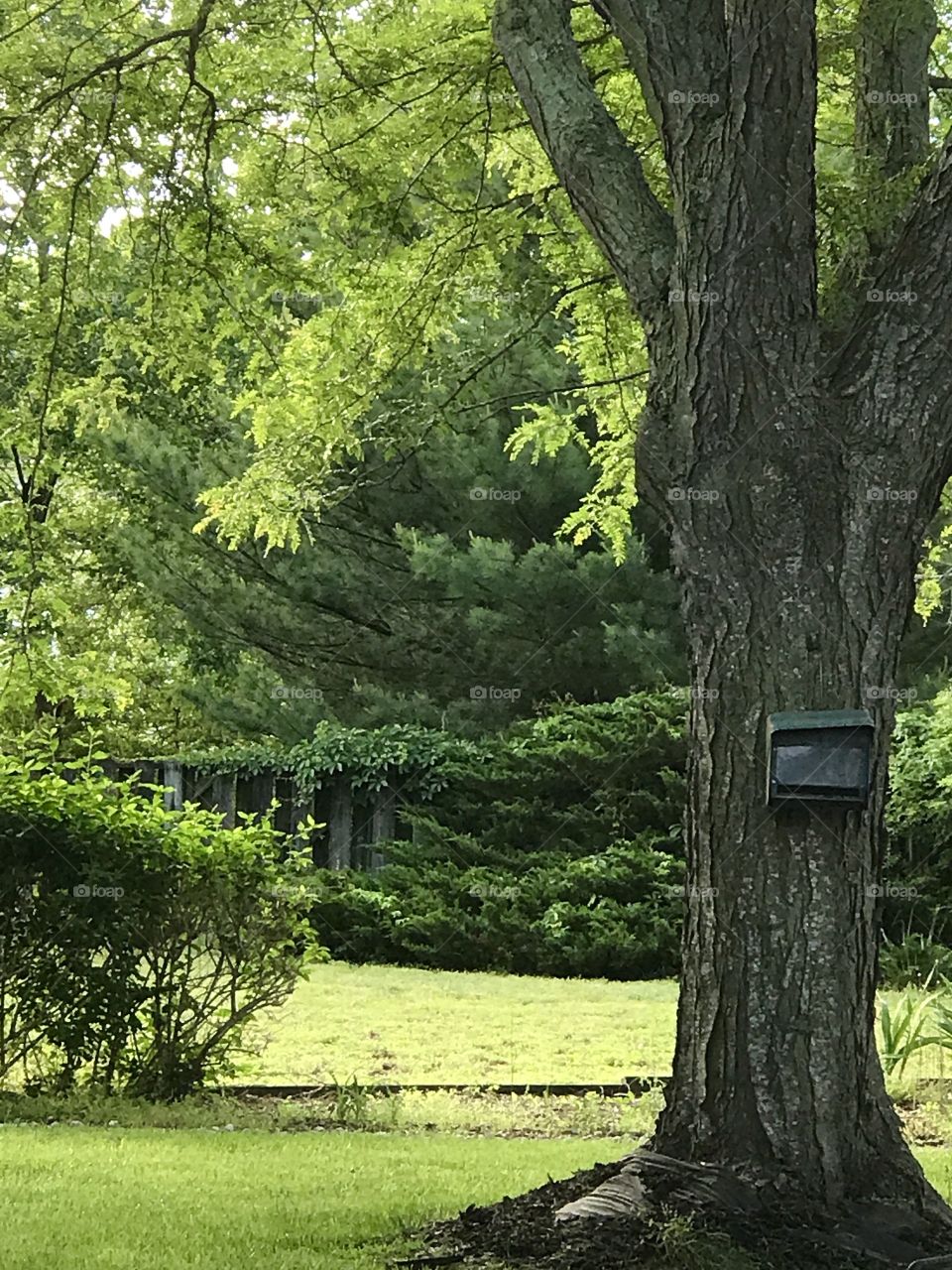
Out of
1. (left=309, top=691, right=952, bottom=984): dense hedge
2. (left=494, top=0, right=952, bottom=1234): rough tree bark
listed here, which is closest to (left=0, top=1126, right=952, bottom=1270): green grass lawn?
(left=494, top=0, right=952, bottom=1234): rough tree bark

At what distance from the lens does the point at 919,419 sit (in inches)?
158

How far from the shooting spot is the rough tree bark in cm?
373

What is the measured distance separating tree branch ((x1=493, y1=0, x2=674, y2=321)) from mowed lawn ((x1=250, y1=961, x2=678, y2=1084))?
4.10m

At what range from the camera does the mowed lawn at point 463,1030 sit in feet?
25.6

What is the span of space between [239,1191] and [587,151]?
3.29m

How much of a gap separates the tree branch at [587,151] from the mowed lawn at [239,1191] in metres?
2.70

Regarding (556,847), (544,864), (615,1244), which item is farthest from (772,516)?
(556,847)

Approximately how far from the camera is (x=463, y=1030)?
904 centimetres

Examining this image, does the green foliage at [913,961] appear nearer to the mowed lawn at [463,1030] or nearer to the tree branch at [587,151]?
the mowed lawn at [463,1030]

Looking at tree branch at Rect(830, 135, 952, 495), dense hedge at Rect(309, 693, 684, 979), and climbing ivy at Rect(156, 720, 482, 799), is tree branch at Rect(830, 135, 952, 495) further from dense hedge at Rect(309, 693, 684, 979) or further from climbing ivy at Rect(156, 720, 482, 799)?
climbing ivy at Rect(156, 720, 482, 799)

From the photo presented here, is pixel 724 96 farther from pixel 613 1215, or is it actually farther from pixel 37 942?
pixel 37 942

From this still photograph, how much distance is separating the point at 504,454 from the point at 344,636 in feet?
10.4

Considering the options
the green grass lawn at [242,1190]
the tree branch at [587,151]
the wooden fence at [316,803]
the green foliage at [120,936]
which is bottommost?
the green grass lawn at [242,1190]

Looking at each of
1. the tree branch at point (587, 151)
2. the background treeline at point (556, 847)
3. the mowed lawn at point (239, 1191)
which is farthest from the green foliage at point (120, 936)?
the background treeline at point (556, 847)
